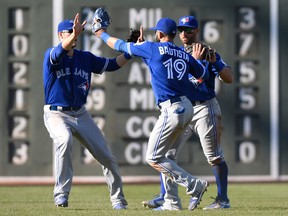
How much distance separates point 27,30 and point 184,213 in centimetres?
648

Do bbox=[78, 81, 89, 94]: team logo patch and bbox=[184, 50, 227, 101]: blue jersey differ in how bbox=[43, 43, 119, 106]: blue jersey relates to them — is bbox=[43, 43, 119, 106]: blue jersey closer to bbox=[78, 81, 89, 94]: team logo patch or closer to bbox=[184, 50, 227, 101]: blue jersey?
bbox=[78, 81, 89, 94]: team logo patch

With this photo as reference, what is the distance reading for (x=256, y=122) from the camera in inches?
583

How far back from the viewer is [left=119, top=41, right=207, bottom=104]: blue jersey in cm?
905

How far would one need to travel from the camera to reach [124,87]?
1452 centimetres

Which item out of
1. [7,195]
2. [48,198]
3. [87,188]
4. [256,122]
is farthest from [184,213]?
[256,122]

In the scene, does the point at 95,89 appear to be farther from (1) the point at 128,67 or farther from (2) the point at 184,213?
(2) the point at 184,213

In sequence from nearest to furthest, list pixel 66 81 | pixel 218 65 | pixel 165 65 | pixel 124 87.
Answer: pixel 165 65, pixel 218 65, pixel 66 81, pixel 124 87

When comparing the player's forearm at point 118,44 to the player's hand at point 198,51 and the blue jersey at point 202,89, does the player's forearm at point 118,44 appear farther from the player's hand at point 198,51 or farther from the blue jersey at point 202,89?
the blue jersey at point 202,89

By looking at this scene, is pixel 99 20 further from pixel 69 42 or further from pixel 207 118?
pixel 207 118

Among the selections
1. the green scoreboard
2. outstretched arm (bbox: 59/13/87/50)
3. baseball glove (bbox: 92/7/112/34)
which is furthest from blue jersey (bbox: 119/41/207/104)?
the green scoreboard

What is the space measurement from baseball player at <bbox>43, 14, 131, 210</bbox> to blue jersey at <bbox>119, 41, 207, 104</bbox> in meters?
0.77

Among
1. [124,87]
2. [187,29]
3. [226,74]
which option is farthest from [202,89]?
[124,87]

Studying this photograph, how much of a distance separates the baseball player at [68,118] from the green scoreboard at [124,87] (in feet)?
14.4

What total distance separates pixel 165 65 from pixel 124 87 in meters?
5.48
